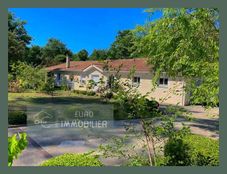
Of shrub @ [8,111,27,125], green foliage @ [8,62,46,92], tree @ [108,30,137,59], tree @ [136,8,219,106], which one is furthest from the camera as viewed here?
green foliage @ [8,62,46,92]

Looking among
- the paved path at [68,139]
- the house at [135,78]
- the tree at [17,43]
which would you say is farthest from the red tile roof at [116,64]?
the paved path at [68,139]

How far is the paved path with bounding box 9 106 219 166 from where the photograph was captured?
870 cm

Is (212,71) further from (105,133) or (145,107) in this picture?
(105,133)

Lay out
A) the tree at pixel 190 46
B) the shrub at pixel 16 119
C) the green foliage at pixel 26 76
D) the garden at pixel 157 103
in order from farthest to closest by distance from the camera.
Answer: the green foliage at pixel 26 76 → the shrub at pixel 16 119 → the tree at pixel 190 46 → the garden at pixel 157 103

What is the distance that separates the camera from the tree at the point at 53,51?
38.4ft

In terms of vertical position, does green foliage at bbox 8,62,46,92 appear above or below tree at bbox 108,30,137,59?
below

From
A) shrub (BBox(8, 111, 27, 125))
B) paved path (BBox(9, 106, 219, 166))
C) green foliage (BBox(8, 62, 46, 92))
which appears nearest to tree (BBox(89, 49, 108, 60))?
paved path (BBox(9, 106, 219, 166))

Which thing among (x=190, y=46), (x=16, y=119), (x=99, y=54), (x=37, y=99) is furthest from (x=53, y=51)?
Answer: (x=190, y=46)

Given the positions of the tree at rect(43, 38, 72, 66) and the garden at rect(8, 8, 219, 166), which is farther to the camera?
the tree at rect(43, 38, 72, 66)

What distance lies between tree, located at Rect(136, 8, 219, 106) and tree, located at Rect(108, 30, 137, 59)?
55 centimetres

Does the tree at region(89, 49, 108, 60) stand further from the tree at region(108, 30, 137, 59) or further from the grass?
the grass

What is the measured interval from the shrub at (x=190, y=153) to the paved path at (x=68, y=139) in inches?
66.0

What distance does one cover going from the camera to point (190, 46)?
8289 millimetres

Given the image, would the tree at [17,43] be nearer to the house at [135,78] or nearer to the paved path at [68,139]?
the house at [135,78]
